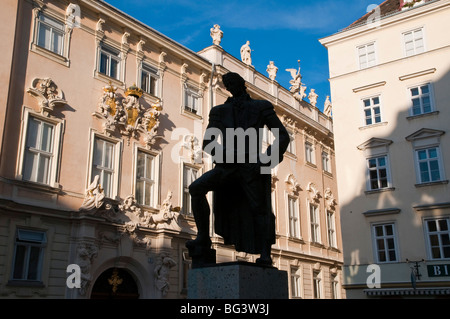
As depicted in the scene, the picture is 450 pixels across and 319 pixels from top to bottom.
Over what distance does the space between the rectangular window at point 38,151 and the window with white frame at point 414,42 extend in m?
17.1

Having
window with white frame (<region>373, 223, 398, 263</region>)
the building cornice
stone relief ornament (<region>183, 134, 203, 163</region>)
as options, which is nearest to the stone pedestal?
stone relief ornament (<region>183, 134, 203, 163</region>)

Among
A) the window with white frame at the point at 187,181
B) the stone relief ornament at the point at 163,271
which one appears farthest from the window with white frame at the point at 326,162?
the stone relief ornament at the point at 163,271

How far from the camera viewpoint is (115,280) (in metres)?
17.0

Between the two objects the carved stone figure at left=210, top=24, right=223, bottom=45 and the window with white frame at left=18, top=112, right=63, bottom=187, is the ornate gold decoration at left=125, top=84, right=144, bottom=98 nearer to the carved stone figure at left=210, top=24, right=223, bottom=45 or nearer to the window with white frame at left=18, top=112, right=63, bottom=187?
the window with white frame at left=18, top=112, right=63, bottom=187

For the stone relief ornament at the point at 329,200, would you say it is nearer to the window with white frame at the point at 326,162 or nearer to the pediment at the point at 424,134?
the window with white frame at the point at 326,162

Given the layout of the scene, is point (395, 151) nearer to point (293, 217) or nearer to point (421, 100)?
point (421, 100)

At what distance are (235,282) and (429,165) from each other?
18.6 meters

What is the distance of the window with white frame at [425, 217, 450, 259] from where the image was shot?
19703mm

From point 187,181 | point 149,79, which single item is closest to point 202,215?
point 187,181

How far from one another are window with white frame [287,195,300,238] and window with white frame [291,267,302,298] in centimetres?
190

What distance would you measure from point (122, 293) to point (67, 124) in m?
6.28

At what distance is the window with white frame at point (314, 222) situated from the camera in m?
28.8

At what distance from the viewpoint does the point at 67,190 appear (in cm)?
1592

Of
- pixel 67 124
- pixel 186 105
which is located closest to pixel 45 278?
pixel 67 124
